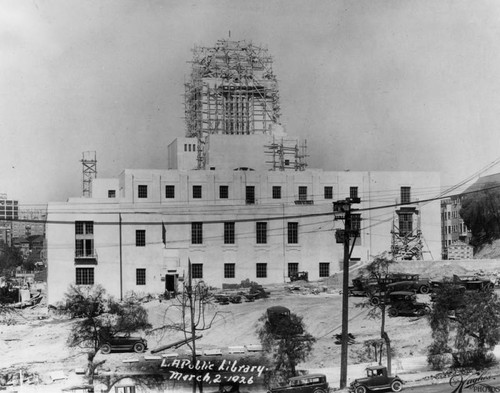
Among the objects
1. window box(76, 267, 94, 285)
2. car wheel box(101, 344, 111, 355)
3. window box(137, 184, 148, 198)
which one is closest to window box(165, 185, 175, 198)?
window box(137, 184, 148, 198)

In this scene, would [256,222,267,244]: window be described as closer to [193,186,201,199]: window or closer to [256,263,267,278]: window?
[256,263,267,278]: window

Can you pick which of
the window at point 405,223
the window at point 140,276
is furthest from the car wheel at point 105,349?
the window at point 405,223

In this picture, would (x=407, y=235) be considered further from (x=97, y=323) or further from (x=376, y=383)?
(x=97, y=323)

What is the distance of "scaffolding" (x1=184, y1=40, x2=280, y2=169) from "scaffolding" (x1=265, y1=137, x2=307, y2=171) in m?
1.97

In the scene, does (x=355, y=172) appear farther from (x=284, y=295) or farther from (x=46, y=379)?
(x=46, y=379)

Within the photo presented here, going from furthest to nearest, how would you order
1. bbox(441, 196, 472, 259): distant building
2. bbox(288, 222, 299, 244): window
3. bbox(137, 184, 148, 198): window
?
bbox(441, 196, 472, 259): distant building, bbox(137, 184, 148, 198): window, bbox(288, 222, 299, 244): window

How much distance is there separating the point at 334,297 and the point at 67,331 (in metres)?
15.0

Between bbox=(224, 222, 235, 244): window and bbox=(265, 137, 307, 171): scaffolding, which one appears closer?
bbox=(224, 222, 235, 244): window

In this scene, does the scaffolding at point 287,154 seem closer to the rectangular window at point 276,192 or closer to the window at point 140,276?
the rectangular window at point 276,192

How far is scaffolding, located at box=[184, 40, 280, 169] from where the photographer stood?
49.2 meters

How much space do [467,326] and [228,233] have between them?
69.9 ft

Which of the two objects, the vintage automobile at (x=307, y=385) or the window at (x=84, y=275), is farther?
the window at (x=84, y=275)

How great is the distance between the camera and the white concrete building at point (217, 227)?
142 ft

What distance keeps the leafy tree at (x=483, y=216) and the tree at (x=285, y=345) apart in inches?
1565
